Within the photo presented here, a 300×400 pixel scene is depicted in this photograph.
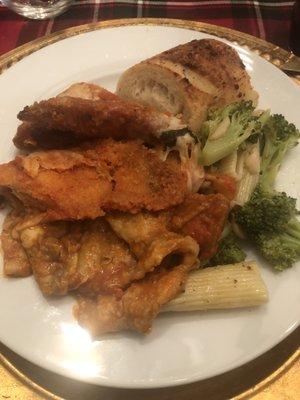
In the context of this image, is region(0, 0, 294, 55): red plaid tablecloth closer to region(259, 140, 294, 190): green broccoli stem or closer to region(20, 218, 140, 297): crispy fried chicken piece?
region(259, 140, 294, 190): green broccoli stem

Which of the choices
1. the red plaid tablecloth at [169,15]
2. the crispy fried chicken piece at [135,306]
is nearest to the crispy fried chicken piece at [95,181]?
the crispy fried chicken piece at [135,306]

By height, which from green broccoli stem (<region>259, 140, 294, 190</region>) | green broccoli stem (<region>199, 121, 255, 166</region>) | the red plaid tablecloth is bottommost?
green broccoli stem (<region>259, 140, 294, 190</region>)

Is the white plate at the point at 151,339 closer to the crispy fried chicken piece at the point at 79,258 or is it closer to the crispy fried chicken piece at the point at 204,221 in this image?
the crispy fried chicken piece at the point at 79,258

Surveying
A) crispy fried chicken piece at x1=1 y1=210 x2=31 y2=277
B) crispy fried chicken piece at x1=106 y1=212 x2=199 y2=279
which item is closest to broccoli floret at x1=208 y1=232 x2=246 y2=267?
crispy fried chicken piece at x1=106 y1=212 x2=199 y2=279

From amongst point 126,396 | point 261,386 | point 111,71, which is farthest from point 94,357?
point 111,71

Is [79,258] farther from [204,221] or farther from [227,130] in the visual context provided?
[227,130]

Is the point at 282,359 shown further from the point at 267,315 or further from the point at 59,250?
the point at 59,250
